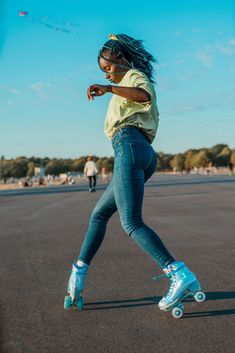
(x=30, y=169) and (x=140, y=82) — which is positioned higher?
(x=140, y=82)

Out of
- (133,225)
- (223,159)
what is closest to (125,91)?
(133,225)

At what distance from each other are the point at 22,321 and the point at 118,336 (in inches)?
25.3

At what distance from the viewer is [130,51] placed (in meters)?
3.11

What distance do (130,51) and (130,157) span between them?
81 cm

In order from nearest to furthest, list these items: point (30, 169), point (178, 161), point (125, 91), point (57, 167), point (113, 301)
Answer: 1. point (125, 91)
2. point (113, 301)
3. point (178, 161)
4. point (57, 167)
5. point (30, 169)

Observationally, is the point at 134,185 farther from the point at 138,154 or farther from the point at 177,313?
the point at 177,313

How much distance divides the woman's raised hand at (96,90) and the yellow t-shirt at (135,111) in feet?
0.60

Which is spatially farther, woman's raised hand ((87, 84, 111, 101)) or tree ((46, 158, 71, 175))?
tree ((46, 158, 71, 175))

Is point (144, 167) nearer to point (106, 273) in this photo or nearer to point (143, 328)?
point (143, 328)

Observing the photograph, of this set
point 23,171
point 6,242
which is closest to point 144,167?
point 6,242

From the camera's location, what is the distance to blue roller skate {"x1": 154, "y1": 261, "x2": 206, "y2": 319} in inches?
106

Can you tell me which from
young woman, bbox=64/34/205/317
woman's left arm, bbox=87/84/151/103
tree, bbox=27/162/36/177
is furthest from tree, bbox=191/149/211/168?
woman's left arm, bbox=87/84/151/103

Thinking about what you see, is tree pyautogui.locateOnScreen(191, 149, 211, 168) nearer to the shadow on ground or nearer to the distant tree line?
the distant tree line

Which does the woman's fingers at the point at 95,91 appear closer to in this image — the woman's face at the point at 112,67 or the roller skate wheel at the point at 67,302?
the woman's face at the point at 112,67
